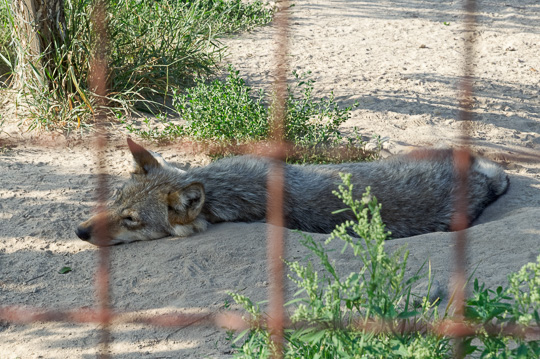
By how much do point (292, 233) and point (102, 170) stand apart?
7.22 ft

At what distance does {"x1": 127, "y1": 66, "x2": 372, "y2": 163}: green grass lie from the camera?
678 cm

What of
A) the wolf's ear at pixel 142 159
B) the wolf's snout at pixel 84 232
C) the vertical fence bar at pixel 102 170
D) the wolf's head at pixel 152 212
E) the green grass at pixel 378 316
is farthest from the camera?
the wolf's ear at pixel 142 159

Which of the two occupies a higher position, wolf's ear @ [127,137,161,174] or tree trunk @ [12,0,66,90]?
tree trunk @ [12,0,66,90]

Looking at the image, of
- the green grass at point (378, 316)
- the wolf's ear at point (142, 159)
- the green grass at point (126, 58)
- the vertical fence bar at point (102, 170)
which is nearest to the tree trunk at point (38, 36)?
the green grass at point (126, 58)

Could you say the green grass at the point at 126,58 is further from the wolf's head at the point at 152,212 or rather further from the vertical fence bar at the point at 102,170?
the wolf's head at the point at 152,212

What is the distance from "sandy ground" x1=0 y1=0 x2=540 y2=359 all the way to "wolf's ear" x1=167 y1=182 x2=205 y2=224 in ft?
0.64

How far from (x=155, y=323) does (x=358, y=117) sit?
4.50m

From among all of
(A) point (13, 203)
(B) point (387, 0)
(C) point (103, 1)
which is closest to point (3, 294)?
(A) point (13, 203)

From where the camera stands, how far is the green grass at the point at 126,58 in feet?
23.5

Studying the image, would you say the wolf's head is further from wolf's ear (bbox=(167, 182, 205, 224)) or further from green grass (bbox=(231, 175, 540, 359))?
green grass (bbox=(231, 175, 540, 359))

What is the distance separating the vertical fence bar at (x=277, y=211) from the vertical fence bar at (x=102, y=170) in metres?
1.03

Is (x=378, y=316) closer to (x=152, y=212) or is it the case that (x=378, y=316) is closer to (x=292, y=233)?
(x=292, y=233)

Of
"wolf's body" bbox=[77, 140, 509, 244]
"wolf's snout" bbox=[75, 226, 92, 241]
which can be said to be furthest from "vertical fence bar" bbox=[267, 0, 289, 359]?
"wolf's snout" bbox=[75, 226, 92, 241]

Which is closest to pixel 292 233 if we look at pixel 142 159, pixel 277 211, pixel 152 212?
pixel 277 211
